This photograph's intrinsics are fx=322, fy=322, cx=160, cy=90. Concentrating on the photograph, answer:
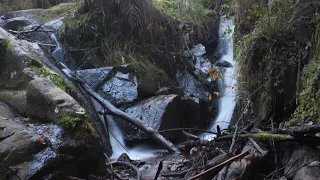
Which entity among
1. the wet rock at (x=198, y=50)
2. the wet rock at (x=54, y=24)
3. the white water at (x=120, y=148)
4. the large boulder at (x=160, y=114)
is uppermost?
the wet rock at (x=54, y=24)

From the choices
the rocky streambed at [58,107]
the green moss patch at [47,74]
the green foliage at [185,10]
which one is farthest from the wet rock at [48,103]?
the green foliage at [185,10]

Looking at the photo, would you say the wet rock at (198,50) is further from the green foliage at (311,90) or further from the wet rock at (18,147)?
the wet rock at (18,147)

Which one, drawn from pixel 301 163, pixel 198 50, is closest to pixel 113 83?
pixel 198 50

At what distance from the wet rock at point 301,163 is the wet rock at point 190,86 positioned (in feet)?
12.5

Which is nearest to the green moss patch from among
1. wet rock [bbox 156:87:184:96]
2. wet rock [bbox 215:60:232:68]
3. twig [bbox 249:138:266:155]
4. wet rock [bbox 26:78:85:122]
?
wet rock [bbox 26:78:85:122]

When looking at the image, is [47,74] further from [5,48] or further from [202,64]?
[202,64]

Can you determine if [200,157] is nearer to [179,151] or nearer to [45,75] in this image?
[179,151]

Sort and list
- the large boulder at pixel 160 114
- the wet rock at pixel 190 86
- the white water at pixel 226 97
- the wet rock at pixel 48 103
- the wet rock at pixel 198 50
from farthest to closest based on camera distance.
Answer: the wet rock at pixel 198 50 → the wet rock at pixel 190 86 → the white water at pixel 226 97 → the large boulder at pixel 160 114 → the wet rock at pixel 48 103

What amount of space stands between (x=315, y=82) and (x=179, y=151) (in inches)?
78.1

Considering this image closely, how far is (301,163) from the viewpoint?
2.78 meters

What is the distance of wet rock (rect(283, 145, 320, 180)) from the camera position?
2.55 m

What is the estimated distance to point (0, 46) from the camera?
4.78m

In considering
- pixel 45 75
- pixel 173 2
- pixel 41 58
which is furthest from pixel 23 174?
pixel 173 2

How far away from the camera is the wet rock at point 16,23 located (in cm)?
744
